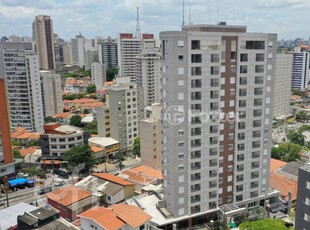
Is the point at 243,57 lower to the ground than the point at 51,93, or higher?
higher

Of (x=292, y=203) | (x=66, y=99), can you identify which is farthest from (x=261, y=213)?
(x=66, y=99)

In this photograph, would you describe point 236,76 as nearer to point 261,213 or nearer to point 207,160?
point 207,160

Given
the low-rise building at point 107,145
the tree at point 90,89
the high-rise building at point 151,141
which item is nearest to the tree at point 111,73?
the tree at point 90,89

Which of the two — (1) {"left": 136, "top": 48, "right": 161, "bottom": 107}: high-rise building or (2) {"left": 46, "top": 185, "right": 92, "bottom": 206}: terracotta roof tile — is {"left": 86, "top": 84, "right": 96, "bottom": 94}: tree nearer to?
(1) {"left": 136, "top": 48, "right": 161, "bottom": 107}: high-rise building

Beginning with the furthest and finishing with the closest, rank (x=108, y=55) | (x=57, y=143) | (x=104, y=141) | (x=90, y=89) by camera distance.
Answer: (x=108, y=55) → (x=90, y=89) → (x=104, y=141) → (x=57, y=143)

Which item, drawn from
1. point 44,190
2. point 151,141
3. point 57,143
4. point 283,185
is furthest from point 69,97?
point 283,185

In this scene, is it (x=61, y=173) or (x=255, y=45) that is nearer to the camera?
(x=255, y=45)

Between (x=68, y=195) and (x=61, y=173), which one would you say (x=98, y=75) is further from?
(x=68, y=195)

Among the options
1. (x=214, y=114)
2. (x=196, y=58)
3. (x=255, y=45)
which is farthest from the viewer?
(x=255, y=45)

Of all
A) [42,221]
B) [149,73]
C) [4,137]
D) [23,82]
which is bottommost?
[42,221]
